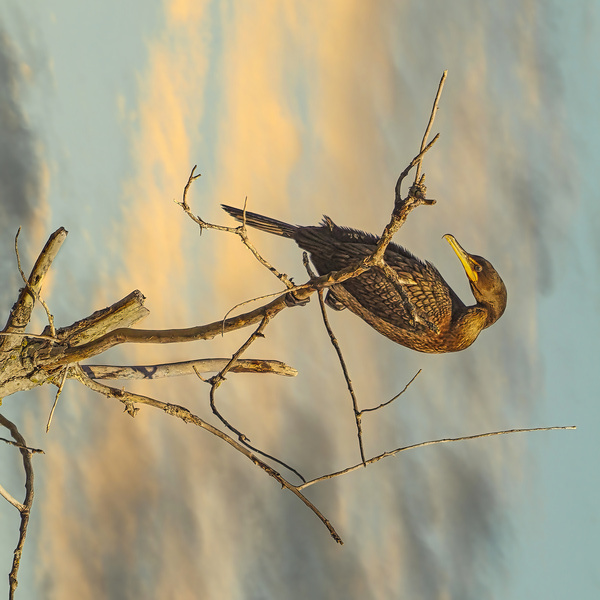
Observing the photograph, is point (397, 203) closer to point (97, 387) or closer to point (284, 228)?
point (284, 228)

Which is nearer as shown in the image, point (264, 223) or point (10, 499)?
point (10, 499)

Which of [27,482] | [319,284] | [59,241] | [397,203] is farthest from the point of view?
[27,482]

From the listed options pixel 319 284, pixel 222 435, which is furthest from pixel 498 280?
pixel 222 435

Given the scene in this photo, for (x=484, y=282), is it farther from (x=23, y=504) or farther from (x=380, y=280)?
(x=23, y=504)

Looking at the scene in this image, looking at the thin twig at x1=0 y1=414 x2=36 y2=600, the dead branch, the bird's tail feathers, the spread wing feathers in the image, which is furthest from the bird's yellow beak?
the thin twig at x1=0 y1=414 x2=36 y2=600

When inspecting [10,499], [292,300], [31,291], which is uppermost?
[31,291]

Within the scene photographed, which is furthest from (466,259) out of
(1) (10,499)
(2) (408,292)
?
(1) (10,499)

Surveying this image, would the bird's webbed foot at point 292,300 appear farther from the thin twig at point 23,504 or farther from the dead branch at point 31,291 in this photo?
the thin twig at point 23,504

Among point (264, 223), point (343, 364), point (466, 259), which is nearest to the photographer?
point (343, 364)
